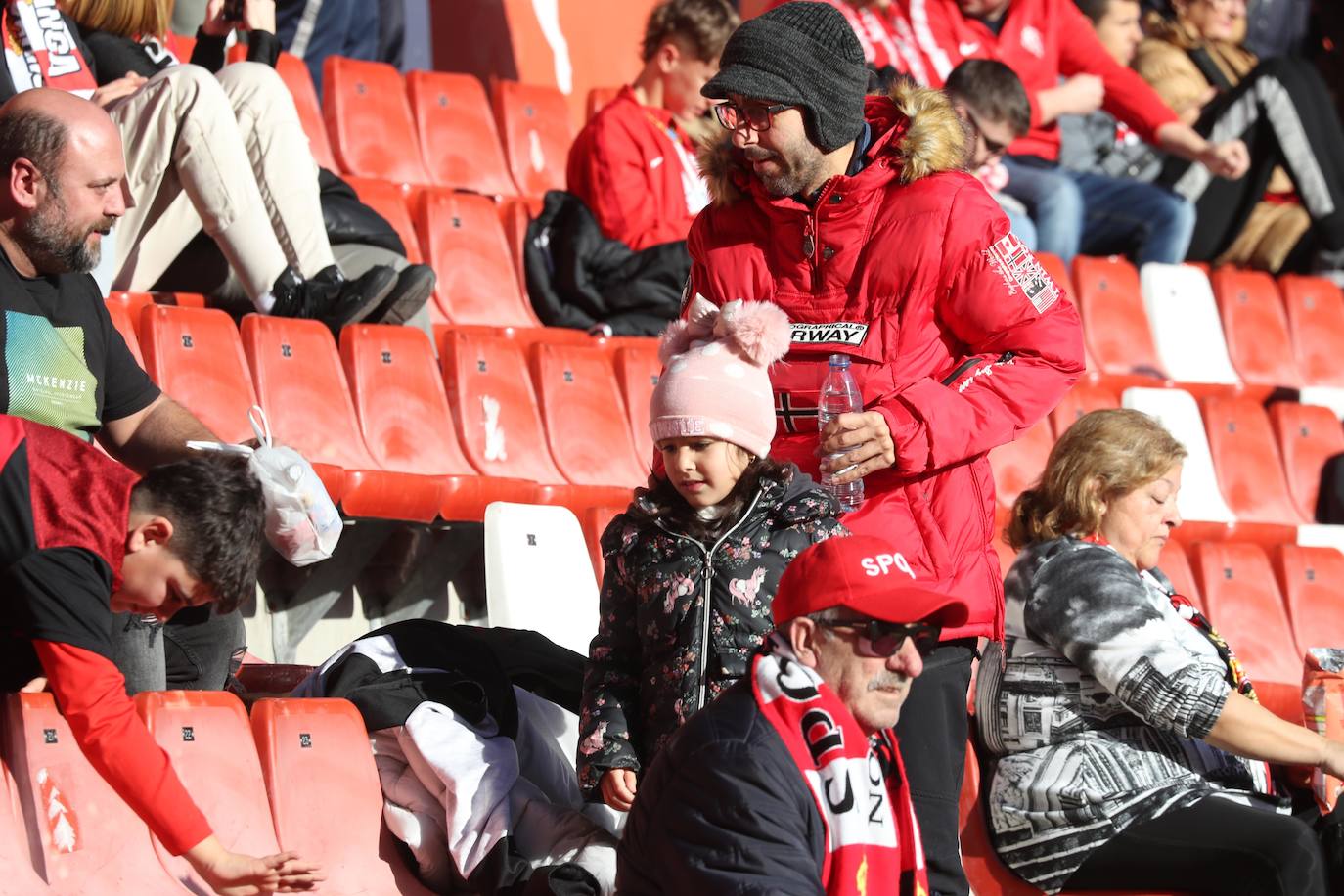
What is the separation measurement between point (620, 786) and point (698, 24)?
10.9ft

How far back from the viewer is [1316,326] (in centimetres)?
687

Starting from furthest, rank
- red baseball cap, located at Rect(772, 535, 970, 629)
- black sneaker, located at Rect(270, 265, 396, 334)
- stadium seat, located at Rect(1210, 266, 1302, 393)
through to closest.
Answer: stadium seat, located at Rect(1210, 266, 1302, 393) < black sneaker, located at Rect(270, 265, 396, 334) < red baseball cap, located at Rect(772, 535, 970, 629)

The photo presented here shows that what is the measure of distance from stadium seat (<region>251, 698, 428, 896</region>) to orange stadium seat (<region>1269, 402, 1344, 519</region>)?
3.71m

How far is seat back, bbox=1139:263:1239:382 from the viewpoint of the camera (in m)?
6.57

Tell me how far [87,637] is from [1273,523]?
13.1 ft

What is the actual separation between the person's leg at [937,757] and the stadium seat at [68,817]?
1.15m

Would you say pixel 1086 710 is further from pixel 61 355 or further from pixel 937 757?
pixel 61 355

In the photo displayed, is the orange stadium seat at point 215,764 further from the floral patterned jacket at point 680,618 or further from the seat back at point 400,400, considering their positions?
the seat back at point 400,400

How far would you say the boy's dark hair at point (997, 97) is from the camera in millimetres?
5531

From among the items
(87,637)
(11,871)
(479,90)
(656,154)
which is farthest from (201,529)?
(479,90)

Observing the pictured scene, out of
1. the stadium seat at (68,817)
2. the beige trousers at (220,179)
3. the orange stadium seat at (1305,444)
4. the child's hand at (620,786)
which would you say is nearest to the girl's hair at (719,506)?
the child's hand at (620,786)

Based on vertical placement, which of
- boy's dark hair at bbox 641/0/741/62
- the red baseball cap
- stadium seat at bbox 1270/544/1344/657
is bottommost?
stadium seat at bbox 1270/544/1344/657

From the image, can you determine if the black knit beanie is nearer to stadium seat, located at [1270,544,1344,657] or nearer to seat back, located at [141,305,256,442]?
seat back, located at [141,305,256,442]

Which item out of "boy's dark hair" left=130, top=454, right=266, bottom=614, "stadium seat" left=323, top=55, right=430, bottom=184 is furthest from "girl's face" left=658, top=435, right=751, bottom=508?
"stadium seat" left=323, top=55, right=430, bottom=184
